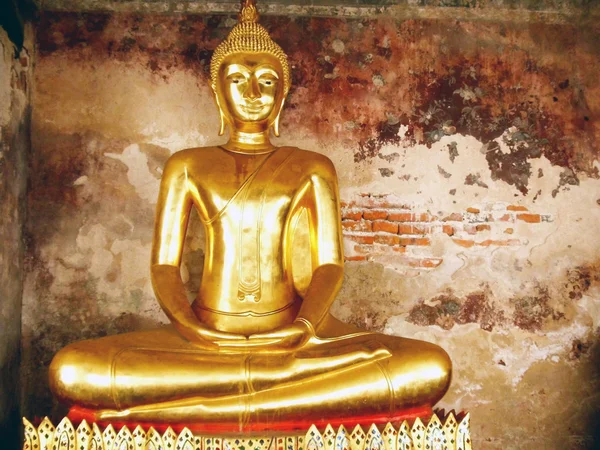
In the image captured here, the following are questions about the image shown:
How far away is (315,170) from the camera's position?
347 centimetres

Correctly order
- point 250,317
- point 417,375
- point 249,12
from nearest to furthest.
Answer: point 417,375, point 250,317, point 249,12

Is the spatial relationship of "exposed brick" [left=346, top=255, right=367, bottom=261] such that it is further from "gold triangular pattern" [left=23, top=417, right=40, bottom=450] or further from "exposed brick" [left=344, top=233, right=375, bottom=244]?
"gold triangular pattern" [left=23, top=417, right=40, bottom=450]

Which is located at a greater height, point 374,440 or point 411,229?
point 411,229

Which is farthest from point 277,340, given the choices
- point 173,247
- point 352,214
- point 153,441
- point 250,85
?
point 250,85

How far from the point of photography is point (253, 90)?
3.43 m

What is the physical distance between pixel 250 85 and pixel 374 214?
42.3 inches

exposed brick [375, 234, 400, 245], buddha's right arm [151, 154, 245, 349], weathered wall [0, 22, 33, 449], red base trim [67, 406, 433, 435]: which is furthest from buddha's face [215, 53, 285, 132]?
red base trim [67, 406, 433, 435]

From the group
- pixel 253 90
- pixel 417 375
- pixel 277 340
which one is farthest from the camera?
pixel 253 90

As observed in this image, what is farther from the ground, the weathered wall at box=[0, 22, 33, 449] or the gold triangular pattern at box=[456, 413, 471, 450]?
the weathered wall at box=[0, 22, 33, 449]

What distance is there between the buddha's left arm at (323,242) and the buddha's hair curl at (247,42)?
58cm

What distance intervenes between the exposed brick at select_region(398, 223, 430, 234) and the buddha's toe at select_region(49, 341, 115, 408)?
74.3 inches

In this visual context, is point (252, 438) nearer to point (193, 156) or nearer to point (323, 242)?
point (323, 242)

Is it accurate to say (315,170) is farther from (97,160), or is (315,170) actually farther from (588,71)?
(588,71)

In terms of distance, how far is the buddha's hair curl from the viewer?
3.48 meters
